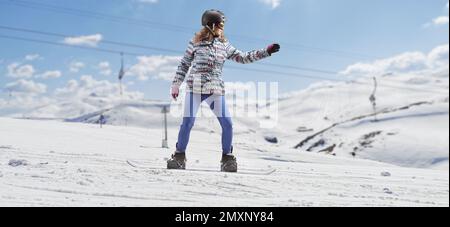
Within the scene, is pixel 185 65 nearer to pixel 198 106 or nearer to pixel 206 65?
pixel 206 65

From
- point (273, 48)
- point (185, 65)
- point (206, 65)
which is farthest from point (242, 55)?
point (185, 65)

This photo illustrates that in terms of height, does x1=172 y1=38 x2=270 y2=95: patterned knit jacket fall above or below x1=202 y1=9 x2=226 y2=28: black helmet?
below

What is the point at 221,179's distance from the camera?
521cm

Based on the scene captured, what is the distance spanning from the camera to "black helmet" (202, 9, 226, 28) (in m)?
6.37

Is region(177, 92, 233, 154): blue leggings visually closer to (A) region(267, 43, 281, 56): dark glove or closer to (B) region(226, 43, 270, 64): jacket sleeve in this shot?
(B) region(226, 43, 270, 64): jacket sleeve

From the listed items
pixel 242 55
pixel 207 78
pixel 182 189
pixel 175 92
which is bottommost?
pixel 182 189

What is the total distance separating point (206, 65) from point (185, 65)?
36 cm

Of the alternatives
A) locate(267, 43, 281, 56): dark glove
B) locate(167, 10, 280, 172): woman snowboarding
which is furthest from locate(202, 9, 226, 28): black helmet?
locate(267, 43, 281, 56): dark glove

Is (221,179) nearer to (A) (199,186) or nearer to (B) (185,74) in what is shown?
(A) (199,186)

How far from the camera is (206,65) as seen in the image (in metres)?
6.23

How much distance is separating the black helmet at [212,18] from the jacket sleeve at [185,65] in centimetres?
33

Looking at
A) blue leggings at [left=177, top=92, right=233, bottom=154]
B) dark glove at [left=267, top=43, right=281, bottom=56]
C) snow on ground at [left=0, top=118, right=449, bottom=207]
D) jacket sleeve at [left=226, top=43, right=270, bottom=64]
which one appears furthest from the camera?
jacket sleeve at [left=226, top=43, right=270, bottom=64]

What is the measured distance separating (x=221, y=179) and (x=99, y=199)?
5.22ft
